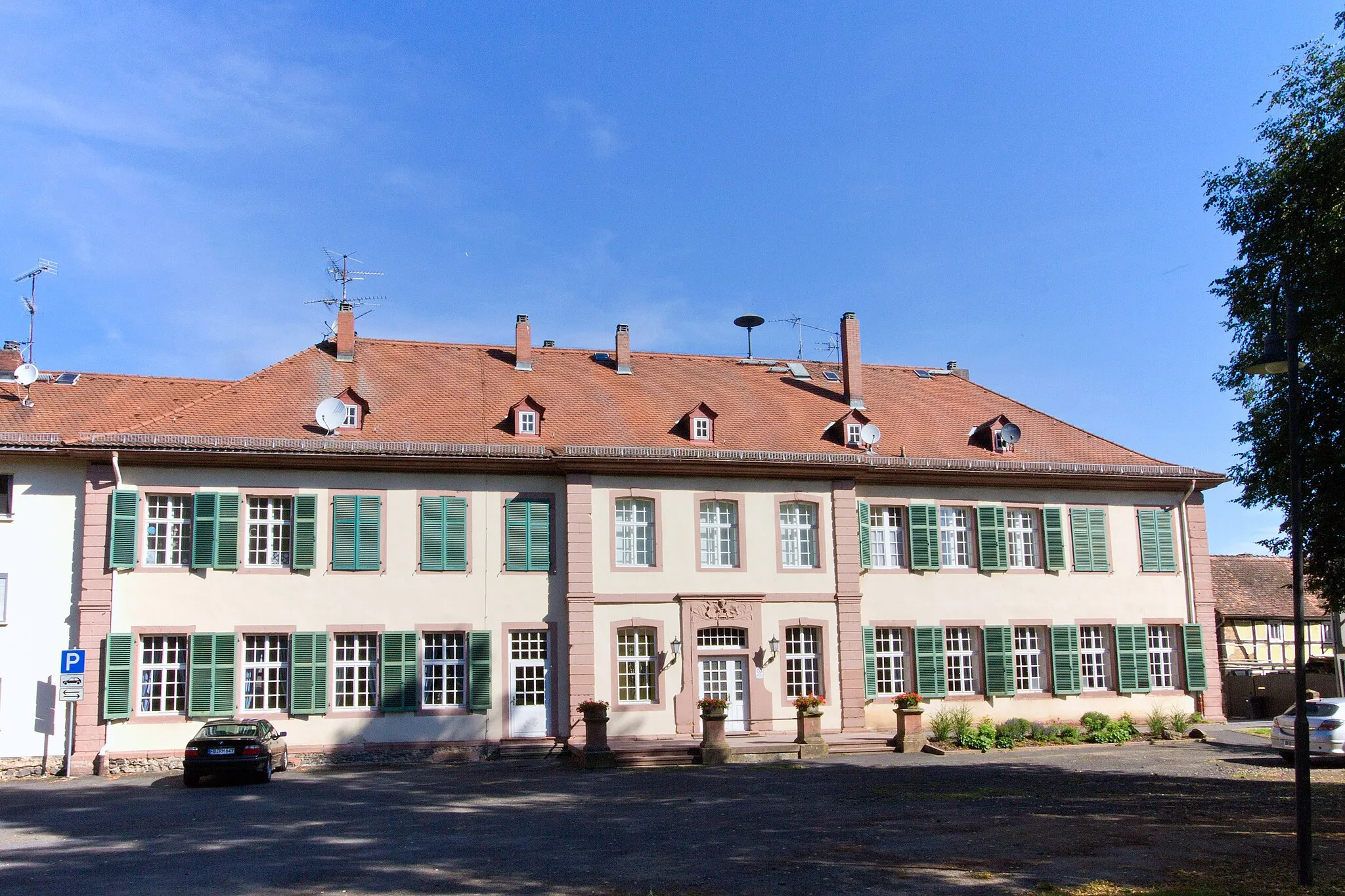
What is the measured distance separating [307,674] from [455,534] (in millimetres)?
4029

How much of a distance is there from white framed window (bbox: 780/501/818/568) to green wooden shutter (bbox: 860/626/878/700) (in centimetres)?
191

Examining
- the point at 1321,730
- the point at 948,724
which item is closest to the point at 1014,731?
the point at 948,724

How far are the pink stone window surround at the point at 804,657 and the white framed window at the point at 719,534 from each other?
1.87 m

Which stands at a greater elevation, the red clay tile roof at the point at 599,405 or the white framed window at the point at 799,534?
the red clay tile roof at the point at 599,405

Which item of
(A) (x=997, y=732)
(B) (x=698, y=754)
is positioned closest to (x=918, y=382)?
(A) (x=997, y=732)

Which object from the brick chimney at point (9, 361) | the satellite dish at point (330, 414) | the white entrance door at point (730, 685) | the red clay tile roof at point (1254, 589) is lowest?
the white entrance door at point (730, 685)

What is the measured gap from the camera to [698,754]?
23.5 m

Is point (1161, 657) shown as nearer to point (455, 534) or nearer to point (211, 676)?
point (455, 534)

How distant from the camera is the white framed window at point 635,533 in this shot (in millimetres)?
25609

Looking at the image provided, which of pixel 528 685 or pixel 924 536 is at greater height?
pixel 924 536

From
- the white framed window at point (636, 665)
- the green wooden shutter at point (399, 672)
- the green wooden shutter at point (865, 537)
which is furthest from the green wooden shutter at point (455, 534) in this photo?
the green wooden shutter at point (865, 537)

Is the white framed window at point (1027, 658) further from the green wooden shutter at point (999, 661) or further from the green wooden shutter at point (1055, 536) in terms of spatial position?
the green wooden shutter at point (1055, 536)

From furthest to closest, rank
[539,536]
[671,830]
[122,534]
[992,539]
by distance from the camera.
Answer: [992,539] → [539,536] → [122,534] → [671,830]

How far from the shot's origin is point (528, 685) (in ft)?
81.1
